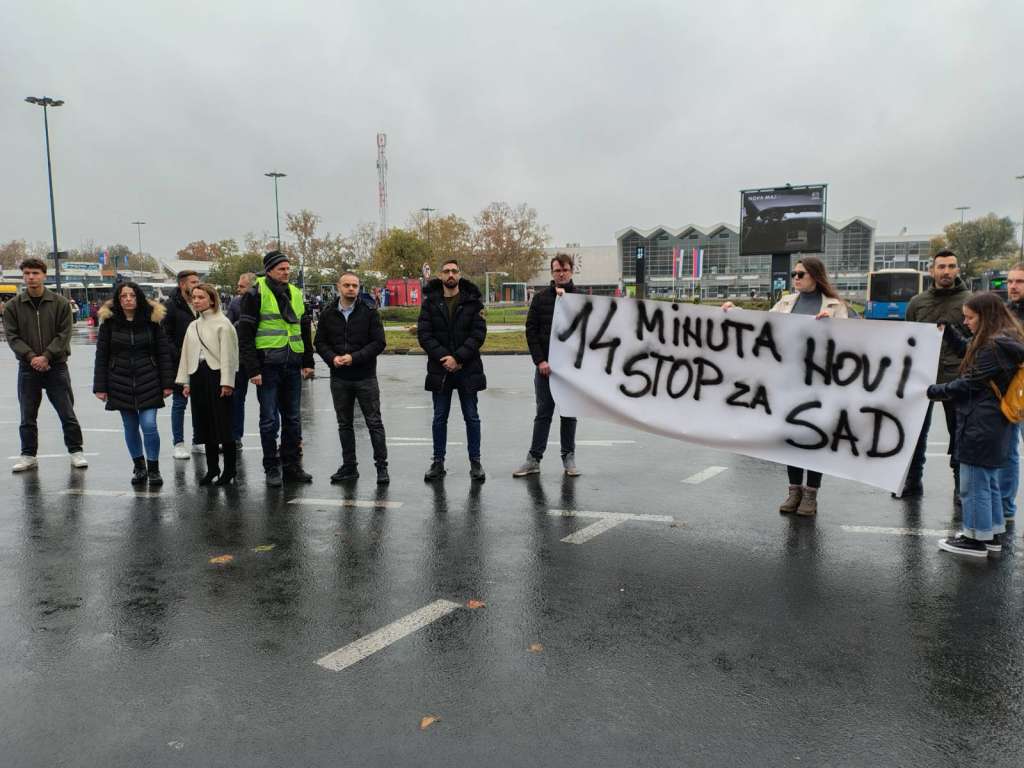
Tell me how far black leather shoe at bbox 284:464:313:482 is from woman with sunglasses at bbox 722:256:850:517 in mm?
3864

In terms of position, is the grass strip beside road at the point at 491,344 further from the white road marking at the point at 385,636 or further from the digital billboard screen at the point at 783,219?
the white road marking at the point at 385,636

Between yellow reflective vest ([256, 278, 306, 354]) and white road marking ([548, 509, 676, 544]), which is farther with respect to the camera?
yellow reflective vest ([256, 278, 306, 354])

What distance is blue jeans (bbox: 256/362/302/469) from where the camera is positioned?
693cm

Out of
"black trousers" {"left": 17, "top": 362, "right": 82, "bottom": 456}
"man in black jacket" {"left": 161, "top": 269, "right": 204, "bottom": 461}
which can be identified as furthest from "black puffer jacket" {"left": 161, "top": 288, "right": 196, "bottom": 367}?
"black trousers" {"left": 17, "top": 362, "right": 82, "bottom": 456}

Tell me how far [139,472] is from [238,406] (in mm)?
1054

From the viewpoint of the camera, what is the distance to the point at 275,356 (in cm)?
689

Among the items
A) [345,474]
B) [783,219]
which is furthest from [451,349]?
[783,219]

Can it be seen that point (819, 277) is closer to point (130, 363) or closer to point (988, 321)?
point (988, 321)

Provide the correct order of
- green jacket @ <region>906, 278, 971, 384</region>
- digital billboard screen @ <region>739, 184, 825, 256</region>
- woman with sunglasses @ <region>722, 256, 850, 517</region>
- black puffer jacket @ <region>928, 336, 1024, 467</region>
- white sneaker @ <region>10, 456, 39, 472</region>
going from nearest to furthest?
1. black puffer jacket @ <region>928, 336, 1024, 467</region>
2. woman with sunglasses @ <region>722, 256, 850, 517</region>
3. green jacket @ <region>906, 278, 971, 384</region>
4. white sneaker @ <region>10, 456, 39, 472</region>
5. digital billboard screen @ <region>739, 184, 825, 256</region>

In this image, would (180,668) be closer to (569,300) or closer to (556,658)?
(556,658)

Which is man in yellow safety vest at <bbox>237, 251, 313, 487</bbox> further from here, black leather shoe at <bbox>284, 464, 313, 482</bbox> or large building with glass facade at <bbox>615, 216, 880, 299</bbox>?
large building with glass facade at <bbox>615, 216, 880, 299</bbox>

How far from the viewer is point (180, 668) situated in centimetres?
346

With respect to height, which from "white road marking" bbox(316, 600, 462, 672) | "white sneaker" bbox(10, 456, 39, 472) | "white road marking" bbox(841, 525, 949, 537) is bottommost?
"white road marking" bbox(841, 525, 949, 537)

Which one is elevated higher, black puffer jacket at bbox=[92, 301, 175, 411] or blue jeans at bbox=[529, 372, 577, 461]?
black puffer jacket at bbox=[92, 301, 175, 411]
